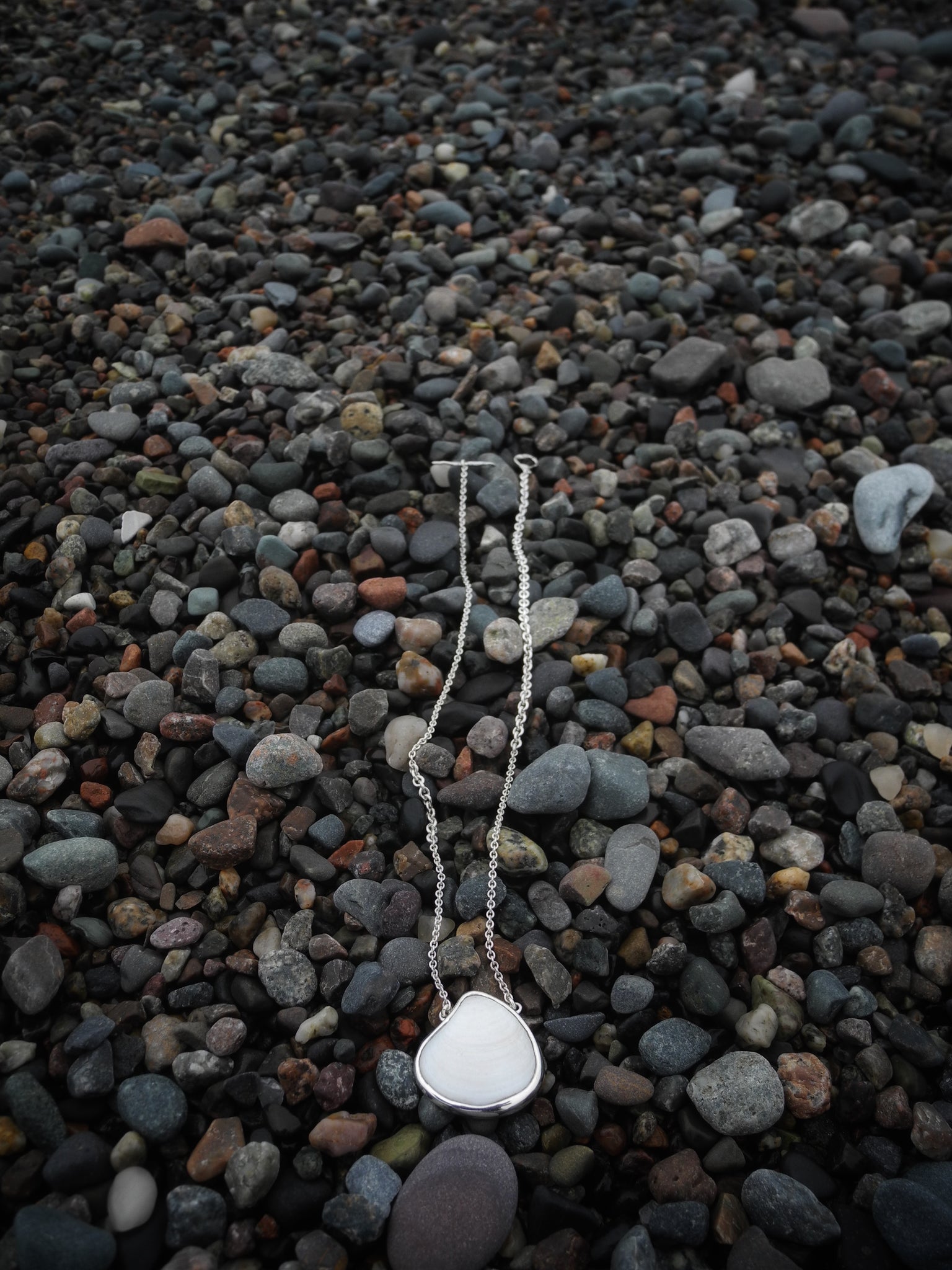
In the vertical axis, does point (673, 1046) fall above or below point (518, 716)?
below

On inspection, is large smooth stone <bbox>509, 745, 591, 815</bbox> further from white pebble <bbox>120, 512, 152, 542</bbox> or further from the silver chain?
white pebble <bbox>120, 512, 152, 542</bbox>

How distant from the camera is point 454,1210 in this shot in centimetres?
180

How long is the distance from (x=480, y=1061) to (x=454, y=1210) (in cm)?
31

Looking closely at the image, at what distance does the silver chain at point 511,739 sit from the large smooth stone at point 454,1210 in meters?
0.34

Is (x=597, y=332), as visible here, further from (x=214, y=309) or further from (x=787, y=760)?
(x=787, y=760)

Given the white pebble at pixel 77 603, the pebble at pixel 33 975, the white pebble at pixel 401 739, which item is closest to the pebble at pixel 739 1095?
the white pebble at pixel 401 739

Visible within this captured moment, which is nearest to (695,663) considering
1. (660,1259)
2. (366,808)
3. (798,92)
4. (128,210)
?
(366,808)

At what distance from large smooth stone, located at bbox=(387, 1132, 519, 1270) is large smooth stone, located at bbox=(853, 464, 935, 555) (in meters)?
2.50

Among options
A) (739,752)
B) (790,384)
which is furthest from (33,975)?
(790,384)

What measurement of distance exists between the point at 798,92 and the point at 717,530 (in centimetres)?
366

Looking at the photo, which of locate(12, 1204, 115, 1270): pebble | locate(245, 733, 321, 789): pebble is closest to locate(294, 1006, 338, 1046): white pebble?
locate(12, 1204, 115, 1270): pebble

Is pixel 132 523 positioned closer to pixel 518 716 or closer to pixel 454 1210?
pixel 518 716

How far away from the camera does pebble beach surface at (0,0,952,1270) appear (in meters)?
1.90

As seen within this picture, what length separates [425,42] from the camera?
5082mm
